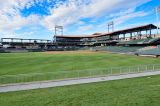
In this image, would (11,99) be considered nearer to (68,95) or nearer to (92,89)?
(68,95)

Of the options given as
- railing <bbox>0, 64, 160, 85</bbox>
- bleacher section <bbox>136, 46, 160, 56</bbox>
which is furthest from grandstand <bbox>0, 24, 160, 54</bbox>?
railing <bbox>0, 64, 160, 85</bbox>

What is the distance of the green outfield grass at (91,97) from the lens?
10312mm

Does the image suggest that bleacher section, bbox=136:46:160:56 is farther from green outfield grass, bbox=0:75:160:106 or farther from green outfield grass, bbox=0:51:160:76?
green outfield grass, bbox=0:75:160:106

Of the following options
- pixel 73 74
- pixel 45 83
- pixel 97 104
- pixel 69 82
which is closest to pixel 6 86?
pixel 45 83

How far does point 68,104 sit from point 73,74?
326 inches

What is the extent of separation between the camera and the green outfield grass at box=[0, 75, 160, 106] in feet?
33.8

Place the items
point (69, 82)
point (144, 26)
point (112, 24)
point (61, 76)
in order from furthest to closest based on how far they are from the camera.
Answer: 1. point (112, 24)
2. point (144, 26)
3. point (61, 76)
4. point (69, 82)

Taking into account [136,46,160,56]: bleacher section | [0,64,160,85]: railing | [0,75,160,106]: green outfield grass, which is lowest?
[0,75,160,106]: green outfield grass

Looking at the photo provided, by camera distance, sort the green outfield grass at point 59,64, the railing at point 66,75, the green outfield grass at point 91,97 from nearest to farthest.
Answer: the green outfield grass at point 91,97 → the railing at point 66,75 → the green outfield grass at point 59,64

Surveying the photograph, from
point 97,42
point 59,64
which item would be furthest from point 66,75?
point 97,42

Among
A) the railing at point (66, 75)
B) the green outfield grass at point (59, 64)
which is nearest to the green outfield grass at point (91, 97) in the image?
the railing at point (66, 75)

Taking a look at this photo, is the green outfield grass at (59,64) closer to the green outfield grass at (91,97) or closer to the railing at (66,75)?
the railing at (66,75)

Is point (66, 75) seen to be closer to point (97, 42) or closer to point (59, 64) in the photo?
point (59, 64)

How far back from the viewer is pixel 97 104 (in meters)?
10.1
